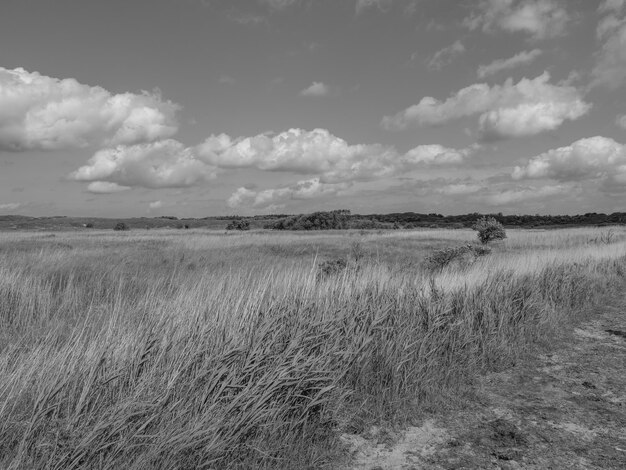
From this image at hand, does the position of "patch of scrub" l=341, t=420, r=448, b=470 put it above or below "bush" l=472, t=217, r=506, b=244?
below

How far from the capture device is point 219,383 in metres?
3.76

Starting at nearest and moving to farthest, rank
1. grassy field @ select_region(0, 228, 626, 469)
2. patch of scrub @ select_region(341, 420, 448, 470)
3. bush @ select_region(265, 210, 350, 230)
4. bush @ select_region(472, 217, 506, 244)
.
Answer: grassy field @ select_region(0, 228, 626, 469), patch of scrub @ select_region(341, 420, 448, 470), bush @ select_region(472, 217, 506, 244), bush @ select_region(265, 210, 350, 230)

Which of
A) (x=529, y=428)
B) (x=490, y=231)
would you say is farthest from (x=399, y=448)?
(x=490, y=231)

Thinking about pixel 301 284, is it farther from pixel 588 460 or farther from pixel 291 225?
pixel 291 225

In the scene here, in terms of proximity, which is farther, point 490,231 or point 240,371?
point 490,231

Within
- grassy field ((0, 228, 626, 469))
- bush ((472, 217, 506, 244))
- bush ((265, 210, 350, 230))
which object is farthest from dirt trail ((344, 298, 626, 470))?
bush ((265, 210, 350, 230))

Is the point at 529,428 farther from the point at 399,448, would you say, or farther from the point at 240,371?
the point at 240,371

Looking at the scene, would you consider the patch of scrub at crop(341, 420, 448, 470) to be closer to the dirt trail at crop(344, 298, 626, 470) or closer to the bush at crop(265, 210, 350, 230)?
the dirt trail at crop(344, 298, 626, 470)

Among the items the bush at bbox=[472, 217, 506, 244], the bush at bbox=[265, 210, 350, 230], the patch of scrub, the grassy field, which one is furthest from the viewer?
the bush at bbox=[265, 210, 350, 230]

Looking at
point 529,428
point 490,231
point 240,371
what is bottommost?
point 529,428

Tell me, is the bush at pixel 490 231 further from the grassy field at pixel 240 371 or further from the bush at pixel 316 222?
the bush at pixel 316 222

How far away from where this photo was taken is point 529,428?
4.45m

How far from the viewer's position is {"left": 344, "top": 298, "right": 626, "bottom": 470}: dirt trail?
3818mm

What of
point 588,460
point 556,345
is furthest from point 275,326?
point 556,345
